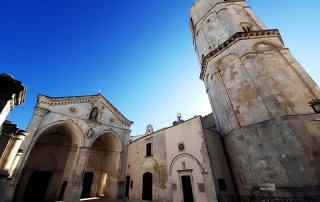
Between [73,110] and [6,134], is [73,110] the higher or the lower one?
the higher one

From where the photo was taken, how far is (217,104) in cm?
1071

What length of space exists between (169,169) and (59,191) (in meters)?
12.0

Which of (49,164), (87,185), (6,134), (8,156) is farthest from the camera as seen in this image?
(87,185)

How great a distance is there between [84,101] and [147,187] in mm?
11247

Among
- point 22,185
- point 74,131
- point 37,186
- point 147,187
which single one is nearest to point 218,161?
point 147,187

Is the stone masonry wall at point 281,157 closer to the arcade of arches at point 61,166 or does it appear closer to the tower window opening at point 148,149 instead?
the tower window opening at point 148,149

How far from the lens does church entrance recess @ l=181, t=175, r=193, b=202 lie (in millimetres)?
8641

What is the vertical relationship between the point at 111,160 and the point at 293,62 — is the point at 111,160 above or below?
below

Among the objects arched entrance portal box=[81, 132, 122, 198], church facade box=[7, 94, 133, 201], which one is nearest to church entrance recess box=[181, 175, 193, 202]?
church facade box=[7, 94, 133, 201]

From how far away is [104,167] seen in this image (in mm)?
17328

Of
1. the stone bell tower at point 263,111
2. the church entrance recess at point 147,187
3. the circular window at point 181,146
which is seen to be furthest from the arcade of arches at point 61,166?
the stone bell tower at point 263,111

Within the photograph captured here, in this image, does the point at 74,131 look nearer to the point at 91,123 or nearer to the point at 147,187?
the point at 91,123

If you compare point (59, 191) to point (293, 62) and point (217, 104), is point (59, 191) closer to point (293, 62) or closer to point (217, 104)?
point (217, 104)

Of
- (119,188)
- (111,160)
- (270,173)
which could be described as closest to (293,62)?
(270,173)
